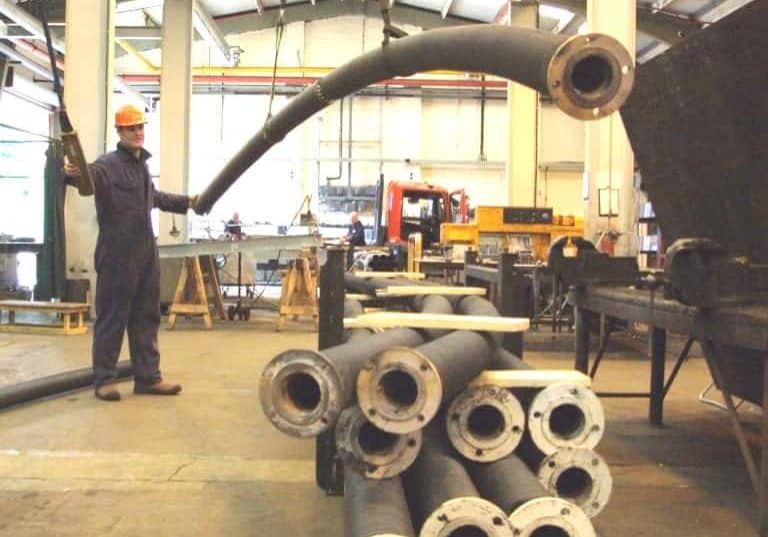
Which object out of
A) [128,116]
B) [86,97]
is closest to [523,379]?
[128,116]

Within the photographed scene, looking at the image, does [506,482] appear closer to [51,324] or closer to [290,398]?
[290,398]

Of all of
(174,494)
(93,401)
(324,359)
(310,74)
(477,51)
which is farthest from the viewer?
(310,74)

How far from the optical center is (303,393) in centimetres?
142

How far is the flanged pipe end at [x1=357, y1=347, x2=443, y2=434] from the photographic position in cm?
133

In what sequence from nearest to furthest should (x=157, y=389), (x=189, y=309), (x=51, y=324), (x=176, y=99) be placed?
(x=157, y=389)
(x=51, y=324)
(x=189, y=309)
(x=176, y=99)

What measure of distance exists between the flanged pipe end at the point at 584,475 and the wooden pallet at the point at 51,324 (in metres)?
5.21

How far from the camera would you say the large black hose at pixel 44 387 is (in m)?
3.31

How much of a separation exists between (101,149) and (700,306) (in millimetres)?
5967

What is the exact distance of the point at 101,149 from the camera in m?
6.66

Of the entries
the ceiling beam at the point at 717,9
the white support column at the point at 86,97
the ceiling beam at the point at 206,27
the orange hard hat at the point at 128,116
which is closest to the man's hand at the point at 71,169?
the orange hard hat at the point at 128,116

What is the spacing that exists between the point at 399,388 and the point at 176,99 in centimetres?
794

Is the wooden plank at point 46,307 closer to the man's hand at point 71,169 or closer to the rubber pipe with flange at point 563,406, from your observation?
the man's hand at point 71,169

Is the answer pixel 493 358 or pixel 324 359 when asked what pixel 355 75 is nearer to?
pixel 493 358

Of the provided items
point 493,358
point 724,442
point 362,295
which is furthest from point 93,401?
point 724,442
